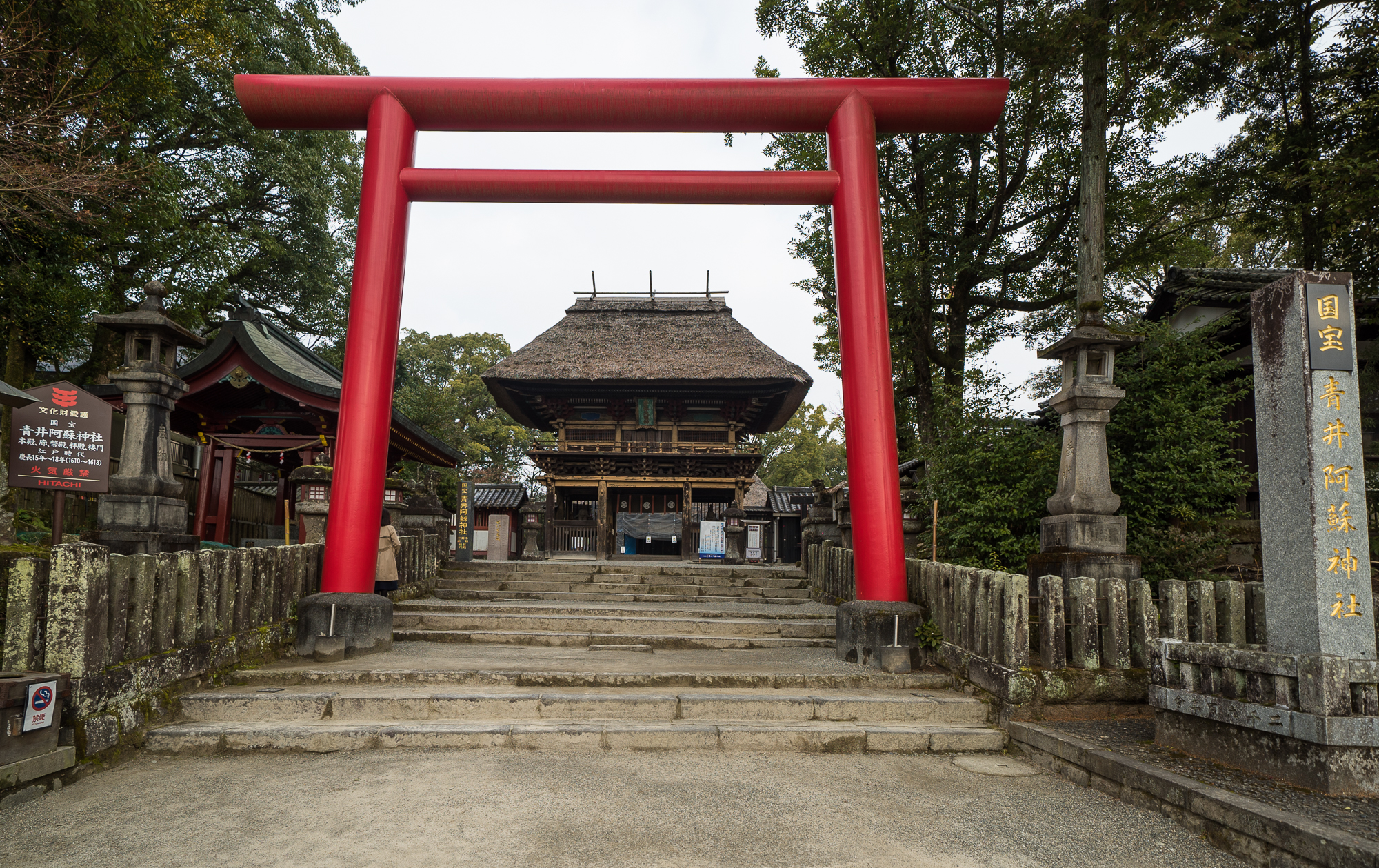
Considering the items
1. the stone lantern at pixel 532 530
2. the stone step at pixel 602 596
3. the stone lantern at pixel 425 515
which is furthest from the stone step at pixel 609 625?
the stone lantern at pixel 532 530

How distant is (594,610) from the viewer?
7.72 meters

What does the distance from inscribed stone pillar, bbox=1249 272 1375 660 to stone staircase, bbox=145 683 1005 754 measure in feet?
5.92

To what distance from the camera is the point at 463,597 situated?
877cm

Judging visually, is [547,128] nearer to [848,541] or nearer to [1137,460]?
[848,541]

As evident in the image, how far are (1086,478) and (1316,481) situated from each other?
2.91 m

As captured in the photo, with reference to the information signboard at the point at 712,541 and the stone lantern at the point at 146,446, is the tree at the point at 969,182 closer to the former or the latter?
the information signboard at the point at 712,541

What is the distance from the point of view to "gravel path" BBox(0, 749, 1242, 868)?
9.25 feet

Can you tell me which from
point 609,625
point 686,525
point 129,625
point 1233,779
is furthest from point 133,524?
point 686,525

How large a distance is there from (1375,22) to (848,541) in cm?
1025

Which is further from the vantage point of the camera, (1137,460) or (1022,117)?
(1022,117)

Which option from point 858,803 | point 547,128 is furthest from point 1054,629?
point 547,128

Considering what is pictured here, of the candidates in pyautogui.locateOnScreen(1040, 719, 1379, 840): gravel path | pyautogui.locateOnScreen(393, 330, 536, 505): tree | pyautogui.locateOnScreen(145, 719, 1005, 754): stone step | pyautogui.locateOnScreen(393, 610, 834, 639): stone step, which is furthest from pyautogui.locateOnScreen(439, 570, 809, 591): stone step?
pyautogui.locateOnScreen(393, 330, 536, 505): tree

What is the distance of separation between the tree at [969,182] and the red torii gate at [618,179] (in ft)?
22.6

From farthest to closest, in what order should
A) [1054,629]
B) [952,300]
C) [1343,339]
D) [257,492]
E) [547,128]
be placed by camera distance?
[257,492], [952,300], [547,128], [1054,629], [1343,339]
